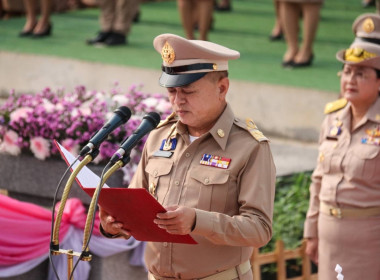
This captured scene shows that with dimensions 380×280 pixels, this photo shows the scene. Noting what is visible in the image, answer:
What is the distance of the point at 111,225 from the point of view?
12.7ft

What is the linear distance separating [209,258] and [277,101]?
580 centimetres

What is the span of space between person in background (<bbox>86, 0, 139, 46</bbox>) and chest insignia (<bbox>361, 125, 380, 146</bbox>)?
7075 millimetres

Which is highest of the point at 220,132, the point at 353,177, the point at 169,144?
the point at 220,132

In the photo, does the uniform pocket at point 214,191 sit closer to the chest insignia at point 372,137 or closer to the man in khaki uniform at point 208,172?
the man in khaki uniform at point 208,172

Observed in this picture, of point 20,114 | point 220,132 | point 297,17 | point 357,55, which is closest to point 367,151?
point 357,55

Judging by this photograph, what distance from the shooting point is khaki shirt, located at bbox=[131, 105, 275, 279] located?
12.6 feet

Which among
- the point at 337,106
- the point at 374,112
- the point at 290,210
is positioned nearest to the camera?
the point at 374,112

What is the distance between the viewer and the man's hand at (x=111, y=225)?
152 inches

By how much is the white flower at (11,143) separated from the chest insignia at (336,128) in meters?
2.03

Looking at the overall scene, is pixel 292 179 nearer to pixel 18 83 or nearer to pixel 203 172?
pixel 203 172

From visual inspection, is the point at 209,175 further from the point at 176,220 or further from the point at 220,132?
the point at 176,220

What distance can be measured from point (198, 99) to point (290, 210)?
3476mm

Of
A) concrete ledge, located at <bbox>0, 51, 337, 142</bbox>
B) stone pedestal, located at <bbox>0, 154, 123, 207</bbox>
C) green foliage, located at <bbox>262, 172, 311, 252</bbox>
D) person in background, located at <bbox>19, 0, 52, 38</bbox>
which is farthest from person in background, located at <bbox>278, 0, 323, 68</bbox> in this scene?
stone pedestal, located at <bbox>0, 154, 123, 207</bbox>

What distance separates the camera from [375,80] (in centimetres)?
541
